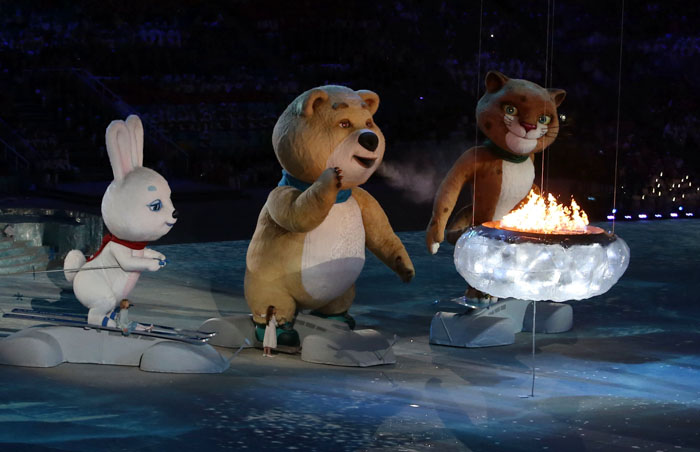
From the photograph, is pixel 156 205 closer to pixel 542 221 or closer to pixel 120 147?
pixel 120 147

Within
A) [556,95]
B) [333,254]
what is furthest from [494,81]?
[333,254]

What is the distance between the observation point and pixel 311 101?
18.0ft

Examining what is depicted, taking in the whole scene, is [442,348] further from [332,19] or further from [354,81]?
[332,19]

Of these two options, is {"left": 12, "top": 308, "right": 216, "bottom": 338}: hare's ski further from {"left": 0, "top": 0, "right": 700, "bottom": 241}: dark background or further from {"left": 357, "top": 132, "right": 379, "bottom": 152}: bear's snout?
{"left": 0, "top": 0, "right": 700, "bottom": 241}: dark background

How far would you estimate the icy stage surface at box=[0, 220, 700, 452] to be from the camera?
4.13m

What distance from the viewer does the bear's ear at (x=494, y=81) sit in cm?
642

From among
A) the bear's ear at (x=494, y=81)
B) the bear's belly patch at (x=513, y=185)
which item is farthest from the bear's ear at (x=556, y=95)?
the bear's belly patch at (x=513, y=185)

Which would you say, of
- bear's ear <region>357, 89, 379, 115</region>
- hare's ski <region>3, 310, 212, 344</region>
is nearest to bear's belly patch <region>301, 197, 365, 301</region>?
bear's ear <region>357, 89, 379, 115</region>

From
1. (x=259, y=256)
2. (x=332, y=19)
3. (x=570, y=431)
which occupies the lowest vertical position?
(x=570, y=431)

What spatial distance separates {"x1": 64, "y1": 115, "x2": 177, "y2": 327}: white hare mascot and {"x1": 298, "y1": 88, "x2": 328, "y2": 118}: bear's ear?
80 cm

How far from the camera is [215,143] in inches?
592

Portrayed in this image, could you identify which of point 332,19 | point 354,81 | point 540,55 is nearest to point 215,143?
point 354,81

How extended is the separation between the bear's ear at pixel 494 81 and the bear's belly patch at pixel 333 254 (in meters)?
1.29

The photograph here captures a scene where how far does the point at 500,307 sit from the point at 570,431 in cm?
194
